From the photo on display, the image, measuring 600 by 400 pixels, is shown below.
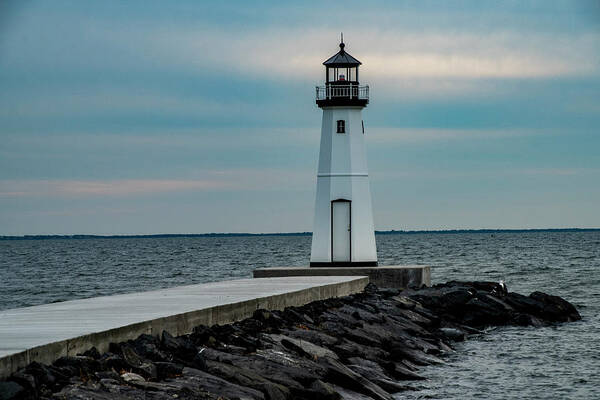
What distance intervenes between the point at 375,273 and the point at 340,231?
4.34 ft

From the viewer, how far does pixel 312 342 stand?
39.2 ft

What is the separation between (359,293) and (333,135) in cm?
463

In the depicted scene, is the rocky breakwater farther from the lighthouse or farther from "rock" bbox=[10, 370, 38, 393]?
the lighthouse

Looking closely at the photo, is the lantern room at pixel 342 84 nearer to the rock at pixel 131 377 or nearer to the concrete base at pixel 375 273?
the concrete base at pixel 375 273

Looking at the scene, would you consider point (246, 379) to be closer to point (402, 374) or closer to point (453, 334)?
point (402, 374)

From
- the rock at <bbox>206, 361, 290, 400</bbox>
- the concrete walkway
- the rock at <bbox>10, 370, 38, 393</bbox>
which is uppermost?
the concrete walkway

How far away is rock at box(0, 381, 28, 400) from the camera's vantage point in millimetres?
6449

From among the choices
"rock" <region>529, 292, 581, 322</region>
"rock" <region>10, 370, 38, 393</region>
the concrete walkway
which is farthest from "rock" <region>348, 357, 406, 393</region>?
"rock" <region>529, 292, 581, 322</region>

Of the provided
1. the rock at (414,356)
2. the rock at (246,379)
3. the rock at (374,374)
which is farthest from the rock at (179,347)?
the rock at (414,356)

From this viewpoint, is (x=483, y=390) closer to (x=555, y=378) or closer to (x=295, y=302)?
Answer: (x=555, y=378)

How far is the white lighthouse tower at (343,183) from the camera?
21.8 m

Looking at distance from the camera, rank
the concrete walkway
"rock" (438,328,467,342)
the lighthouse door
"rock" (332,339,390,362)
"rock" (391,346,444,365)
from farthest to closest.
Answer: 1. the lighthouse door
2. "rock" (438,328,467,342)
3. "rock" (391,346,444,365)
4. "rock" (332,339,390,362)
5. the concrete walkway

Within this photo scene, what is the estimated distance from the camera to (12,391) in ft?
21.3

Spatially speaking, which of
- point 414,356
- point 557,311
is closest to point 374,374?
point 414,356
